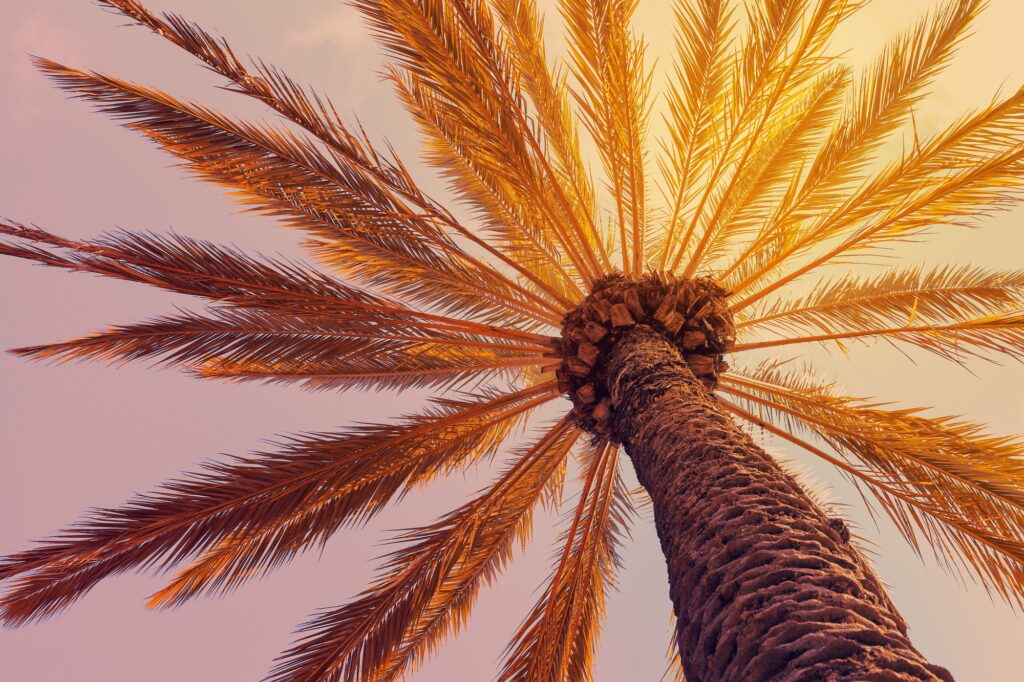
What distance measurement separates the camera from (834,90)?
23.5 feet

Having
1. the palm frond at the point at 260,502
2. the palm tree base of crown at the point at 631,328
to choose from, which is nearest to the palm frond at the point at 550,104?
the palm tree base of crown at the point at 631,328

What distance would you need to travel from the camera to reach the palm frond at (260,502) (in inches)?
172

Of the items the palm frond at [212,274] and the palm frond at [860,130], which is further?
the palm frond at [860,130]

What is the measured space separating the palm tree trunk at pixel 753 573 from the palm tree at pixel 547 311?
3cm

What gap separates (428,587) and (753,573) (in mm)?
Result: 3404

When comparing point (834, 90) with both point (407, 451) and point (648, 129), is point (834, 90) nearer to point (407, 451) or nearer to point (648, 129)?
point (648, 129)

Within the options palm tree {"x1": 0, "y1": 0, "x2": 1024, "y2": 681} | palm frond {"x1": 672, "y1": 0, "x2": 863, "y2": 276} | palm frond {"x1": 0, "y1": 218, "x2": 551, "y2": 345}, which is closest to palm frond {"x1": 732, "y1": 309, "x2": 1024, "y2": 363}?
palm tree {"x1": 0, "y1": 0, "x2": 1024, "y2": 681}

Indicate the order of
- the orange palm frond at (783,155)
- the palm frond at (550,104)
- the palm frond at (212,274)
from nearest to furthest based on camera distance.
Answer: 1. the palm frond at (212,274)
2. the palm frond at (550,104)
3. the orange palm frond at (783,155)

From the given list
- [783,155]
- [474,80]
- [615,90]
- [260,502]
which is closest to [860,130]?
[783,155]

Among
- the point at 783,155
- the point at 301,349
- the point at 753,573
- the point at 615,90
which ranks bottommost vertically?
the point at 753,573

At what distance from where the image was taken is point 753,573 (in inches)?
101

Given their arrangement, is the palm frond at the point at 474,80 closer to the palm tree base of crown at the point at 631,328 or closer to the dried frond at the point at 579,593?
the palm tree base of crown at the point at 631,328

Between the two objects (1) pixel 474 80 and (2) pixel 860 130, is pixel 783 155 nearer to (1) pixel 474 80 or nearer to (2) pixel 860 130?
(2) pixel 860 130

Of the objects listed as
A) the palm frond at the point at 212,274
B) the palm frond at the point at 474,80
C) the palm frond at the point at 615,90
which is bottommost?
the palm frond at the point at 212,274
